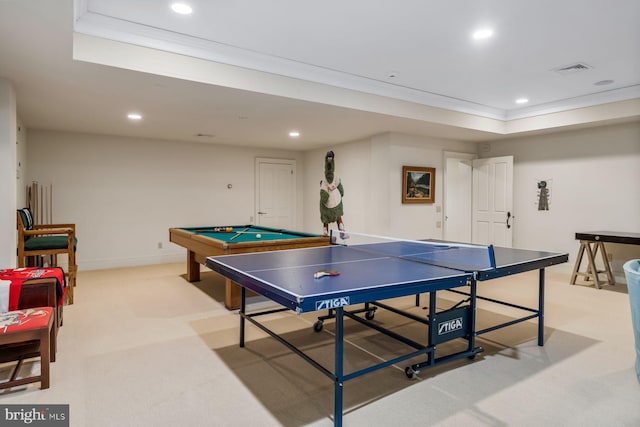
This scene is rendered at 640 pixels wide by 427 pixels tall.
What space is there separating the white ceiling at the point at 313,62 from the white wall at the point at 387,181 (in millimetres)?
644

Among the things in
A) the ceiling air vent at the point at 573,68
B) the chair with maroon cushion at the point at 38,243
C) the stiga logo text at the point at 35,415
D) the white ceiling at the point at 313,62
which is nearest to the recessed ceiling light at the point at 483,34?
the white ceiling at the point at 313,62

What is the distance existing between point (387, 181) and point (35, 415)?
5.09 meters

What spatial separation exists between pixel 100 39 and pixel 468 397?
3.80m

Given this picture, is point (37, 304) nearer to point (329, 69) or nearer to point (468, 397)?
point (468, 397)

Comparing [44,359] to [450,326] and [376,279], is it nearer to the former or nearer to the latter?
[376,279]

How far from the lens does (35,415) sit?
2037 millimetres

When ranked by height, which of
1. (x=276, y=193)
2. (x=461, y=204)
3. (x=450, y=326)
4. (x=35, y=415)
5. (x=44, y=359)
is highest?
(x=276, y=193)

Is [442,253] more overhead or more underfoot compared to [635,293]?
more overhead

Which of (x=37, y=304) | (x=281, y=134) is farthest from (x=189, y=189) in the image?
(x=37, y=304)

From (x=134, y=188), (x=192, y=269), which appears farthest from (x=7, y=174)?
(x=134, y=188)

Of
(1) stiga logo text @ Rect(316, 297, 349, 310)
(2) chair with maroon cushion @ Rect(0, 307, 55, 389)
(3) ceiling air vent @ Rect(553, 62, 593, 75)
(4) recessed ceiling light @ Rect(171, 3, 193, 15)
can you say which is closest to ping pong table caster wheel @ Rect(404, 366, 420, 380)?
(1) stiga logo text @ Rect(316, 297, 349, 310)

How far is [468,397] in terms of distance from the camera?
221 cm

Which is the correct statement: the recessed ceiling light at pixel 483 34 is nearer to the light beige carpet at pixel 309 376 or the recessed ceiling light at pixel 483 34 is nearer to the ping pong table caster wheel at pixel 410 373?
the light beige carpet at pixel 309 376

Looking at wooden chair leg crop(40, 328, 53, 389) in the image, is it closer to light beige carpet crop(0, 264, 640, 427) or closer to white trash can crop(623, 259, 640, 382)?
light beige carpet crop(0, 264, 640, 427)
